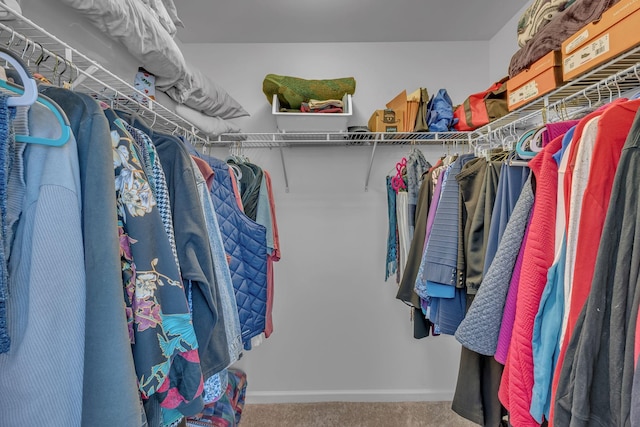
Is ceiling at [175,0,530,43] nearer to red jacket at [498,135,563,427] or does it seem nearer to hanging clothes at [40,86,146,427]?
red jacket at [498,135,563,427]

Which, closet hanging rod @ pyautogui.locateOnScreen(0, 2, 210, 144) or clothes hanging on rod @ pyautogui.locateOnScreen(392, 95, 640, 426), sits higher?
closet hanging rod @ pyautogui.locateOnScreen(0, 2, 210, 144)

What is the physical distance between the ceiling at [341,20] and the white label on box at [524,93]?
861mm

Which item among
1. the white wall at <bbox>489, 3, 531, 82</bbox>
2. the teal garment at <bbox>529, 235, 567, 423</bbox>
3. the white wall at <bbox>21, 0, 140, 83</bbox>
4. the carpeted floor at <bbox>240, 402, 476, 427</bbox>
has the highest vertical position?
the white wall at <bbox>489, 3, 531, 82</bbox>

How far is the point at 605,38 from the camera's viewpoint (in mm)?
871

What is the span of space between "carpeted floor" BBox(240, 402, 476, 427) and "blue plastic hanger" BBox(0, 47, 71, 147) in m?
2.08

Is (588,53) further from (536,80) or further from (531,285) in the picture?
(531,285)

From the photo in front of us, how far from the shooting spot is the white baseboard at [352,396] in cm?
221

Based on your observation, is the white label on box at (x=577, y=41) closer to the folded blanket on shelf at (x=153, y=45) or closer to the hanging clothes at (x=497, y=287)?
the hanging clothes at (x=497, y=287)

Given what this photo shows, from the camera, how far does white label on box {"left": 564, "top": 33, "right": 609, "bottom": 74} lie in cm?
87

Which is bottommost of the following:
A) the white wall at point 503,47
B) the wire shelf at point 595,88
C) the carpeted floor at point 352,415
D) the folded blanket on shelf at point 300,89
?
the carpeted floor at point 352,415

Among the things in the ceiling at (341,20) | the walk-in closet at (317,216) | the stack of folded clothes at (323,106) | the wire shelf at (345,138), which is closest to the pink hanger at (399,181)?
the walk-in closet at (317,216)

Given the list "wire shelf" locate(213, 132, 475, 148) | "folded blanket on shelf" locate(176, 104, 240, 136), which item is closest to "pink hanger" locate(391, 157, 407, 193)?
"wire shelf" locate(213, 132, 475, 148)

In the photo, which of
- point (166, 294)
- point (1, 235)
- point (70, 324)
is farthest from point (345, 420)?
point (1, 235)

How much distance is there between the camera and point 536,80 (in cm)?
117
